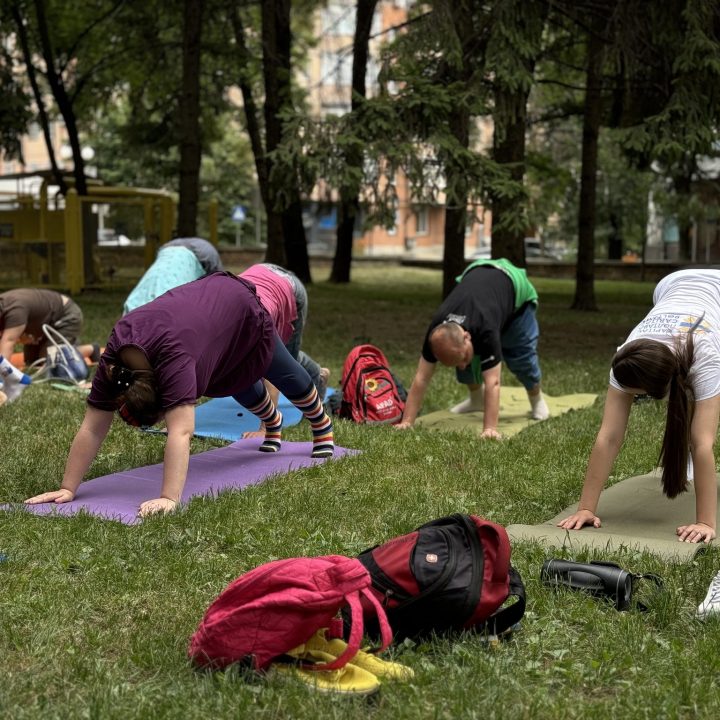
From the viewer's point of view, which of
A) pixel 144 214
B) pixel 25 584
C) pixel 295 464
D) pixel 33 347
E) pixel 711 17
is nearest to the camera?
pixel 25 584

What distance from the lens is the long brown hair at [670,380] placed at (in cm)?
509

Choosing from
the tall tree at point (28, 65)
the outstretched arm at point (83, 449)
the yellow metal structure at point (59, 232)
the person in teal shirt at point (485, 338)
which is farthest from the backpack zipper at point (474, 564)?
the tall tree at point (28, 65)

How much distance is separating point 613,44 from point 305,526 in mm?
9898

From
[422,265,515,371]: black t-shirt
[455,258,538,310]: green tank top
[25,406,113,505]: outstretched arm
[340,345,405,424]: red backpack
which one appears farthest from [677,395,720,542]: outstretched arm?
[340,345,405,424]: red backpack

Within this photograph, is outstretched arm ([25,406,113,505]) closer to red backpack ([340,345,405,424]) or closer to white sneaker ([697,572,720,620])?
red backpack ([340,345,405,424])

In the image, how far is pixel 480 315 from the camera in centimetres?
787

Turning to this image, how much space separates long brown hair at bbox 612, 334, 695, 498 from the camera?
5.09 m

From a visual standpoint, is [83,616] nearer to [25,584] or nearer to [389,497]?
[25,584]

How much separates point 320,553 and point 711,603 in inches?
65.0

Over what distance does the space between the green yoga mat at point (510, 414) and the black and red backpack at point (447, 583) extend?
405cm

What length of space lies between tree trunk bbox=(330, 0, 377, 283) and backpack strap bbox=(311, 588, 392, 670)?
31.3 ft

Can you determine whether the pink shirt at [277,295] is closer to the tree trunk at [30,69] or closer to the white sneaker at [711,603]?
the white sneaker at [711,603]

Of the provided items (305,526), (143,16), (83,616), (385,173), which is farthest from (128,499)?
(143,16)

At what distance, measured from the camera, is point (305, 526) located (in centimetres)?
536
